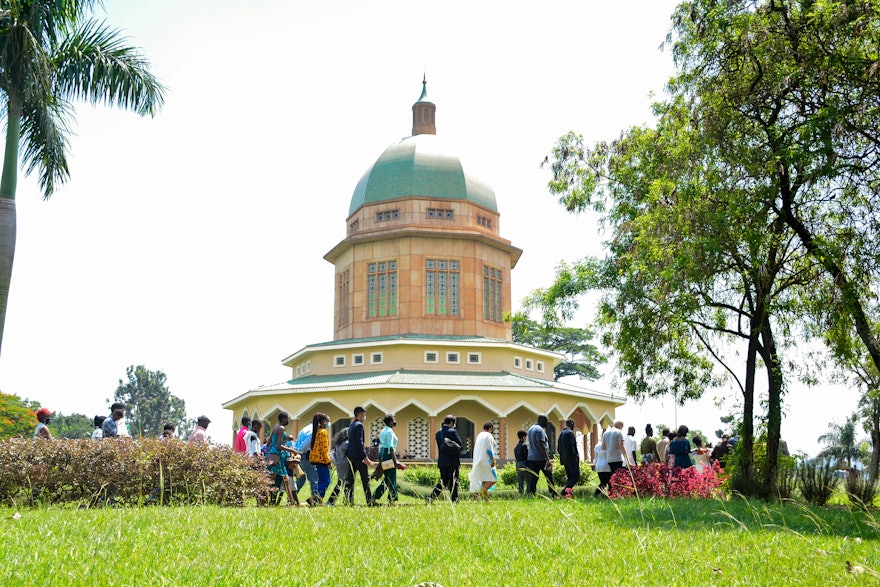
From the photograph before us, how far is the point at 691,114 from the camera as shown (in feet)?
47.0

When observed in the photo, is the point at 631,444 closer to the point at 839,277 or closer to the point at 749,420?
the point at 749,420

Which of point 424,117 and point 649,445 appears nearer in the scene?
point 649,445

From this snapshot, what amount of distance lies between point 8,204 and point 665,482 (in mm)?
12626

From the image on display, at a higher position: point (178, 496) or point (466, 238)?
point (466, 238)

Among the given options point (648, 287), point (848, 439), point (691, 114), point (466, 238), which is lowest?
point (848, 439)

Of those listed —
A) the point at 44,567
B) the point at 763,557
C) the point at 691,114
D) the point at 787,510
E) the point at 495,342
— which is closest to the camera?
the point at 44,567

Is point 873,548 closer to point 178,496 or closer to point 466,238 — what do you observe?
point 178,496

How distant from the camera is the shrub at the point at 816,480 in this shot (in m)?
13.2

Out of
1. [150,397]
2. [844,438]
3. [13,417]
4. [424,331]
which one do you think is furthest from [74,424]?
[844,438]

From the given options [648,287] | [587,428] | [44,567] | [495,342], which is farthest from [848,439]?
[44,567]

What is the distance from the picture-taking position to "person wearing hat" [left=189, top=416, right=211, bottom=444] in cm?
1277

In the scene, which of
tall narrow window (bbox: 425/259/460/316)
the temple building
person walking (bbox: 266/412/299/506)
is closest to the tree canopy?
person walking (bbox: 266/412/299/506)

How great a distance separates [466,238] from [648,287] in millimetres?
23518

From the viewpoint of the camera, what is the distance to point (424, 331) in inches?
1480
